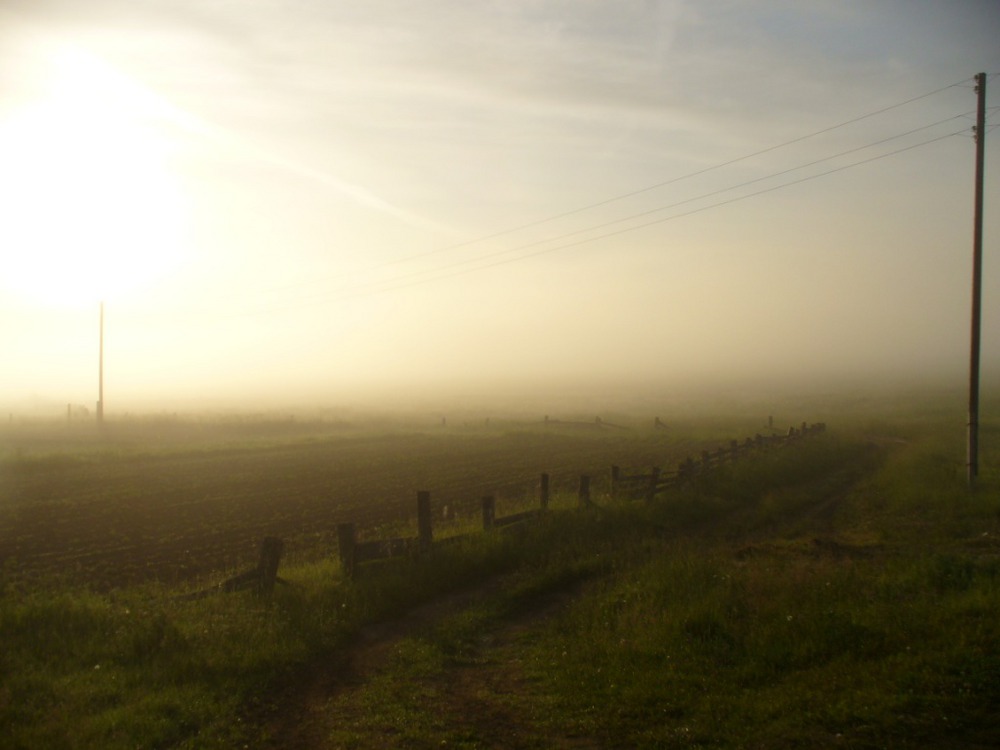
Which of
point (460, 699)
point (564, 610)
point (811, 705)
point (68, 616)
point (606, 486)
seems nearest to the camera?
point (811, 705)

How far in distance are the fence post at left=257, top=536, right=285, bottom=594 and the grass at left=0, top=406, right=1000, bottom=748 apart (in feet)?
1.36

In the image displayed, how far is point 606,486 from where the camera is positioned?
73.0 ft

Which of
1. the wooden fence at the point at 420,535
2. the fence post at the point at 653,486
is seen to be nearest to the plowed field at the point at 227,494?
the wooden fence at the point at 420,535

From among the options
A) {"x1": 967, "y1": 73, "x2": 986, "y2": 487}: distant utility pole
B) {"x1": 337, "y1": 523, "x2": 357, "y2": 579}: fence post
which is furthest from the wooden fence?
{"x1": 967, "y1": 73, "x2": 986, "y2": 487}: distant utility pole

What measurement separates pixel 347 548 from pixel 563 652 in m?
4.47

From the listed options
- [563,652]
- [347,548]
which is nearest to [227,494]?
[347,548]

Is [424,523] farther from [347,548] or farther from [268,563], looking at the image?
[268,563]

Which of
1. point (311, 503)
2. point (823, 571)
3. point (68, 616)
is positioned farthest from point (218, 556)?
point (823, 571)

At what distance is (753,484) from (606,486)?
16.6ft

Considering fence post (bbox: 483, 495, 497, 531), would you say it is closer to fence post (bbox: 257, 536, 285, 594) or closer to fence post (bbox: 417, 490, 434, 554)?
fence post (bbox: 417, 490, 434, 554)

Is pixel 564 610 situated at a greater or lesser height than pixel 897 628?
lesser

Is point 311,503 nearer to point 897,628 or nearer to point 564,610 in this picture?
point 564,610

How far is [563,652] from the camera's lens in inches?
340

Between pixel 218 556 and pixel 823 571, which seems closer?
pixel 823 571
